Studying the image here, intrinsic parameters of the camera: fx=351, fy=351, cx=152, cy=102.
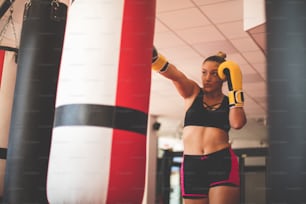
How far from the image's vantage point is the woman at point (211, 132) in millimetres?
1981

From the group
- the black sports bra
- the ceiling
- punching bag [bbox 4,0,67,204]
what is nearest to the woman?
the black sports bra

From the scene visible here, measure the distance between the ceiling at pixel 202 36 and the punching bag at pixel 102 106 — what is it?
1.66 metres

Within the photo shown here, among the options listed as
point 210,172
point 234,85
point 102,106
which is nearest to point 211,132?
point 210,172

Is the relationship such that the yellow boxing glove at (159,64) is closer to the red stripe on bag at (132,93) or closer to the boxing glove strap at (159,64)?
the boxing glove strap at (159,64)

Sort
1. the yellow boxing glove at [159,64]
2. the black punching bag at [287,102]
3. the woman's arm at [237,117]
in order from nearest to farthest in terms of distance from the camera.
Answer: the black punching bag at [287,102]
the woman's arm at [237,117]
the yellow boxing glove at [159,64]

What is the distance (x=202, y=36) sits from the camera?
166 inches

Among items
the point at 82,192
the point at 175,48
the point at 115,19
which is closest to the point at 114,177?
the point at 82,192

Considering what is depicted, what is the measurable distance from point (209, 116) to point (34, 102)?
108 centimetres

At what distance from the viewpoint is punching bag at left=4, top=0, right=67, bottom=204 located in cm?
210

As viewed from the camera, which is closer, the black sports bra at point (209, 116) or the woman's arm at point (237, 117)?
the woman's arm at point (237, 117)

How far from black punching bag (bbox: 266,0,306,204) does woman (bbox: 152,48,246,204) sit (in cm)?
89

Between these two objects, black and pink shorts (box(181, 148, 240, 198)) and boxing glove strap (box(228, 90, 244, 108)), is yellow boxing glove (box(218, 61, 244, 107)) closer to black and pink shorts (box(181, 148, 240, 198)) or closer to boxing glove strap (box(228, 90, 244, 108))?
boxing glove strap (box(228, 90, 244, 108))

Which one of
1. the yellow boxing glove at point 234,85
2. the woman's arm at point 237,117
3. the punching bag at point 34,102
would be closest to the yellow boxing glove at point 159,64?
the yellow boxing glove at point 234,85

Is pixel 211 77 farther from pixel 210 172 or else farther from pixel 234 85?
pixel 210 172
